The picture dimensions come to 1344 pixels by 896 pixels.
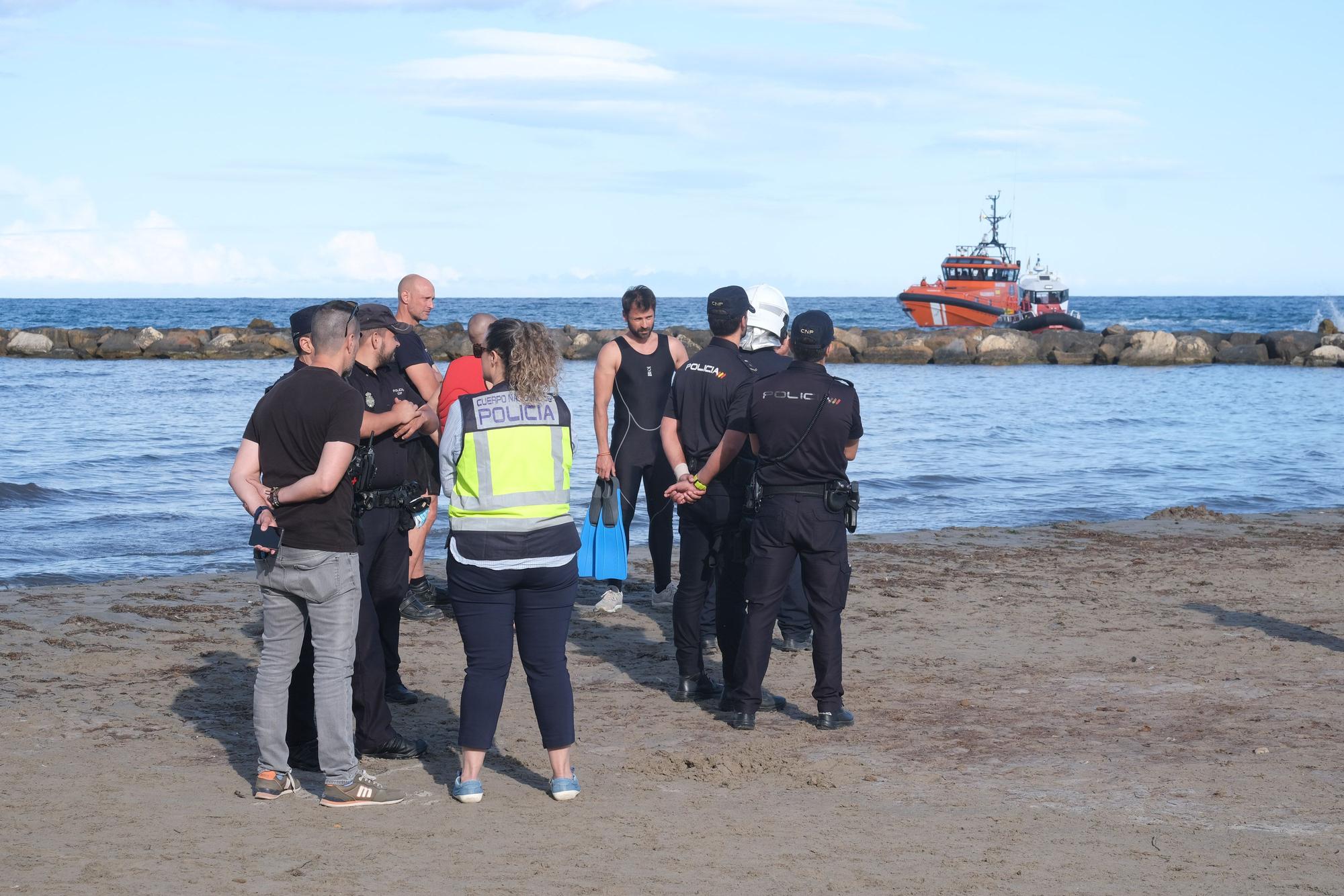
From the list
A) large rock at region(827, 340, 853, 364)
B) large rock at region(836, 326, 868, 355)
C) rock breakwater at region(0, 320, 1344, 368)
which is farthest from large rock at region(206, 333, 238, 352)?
large rock at region(836, 326, 868, 355)

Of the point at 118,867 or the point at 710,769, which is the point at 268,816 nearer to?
the point at 118,867

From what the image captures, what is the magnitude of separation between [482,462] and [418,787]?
1.39m

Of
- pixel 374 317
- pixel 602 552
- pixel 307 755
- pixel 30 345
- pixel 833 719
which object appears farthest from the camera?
pixel 30 345

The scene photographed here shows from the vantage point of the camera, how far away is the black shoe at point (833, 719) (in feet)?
18.1

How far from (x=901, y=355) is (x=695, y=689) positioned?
125 feet

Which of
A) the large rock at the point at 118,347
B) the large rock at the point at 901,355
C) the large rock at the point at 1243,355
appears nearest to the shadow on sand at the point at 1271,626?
the large rock at the point at 901,355

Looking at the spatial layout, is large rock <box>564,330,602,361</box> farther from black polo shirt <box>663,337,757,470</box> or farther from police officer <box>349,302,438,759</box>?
police officer <box>349,302,438,759</box>

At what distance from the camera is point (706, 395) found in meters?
5.88

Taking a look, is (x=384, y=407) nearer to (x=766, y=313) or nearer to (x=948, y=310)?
(x=766, y=313)

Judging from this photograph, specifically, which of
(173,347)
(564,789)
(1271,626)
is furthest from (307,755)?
(173,347)

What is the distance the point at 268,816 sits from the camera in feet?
14.2

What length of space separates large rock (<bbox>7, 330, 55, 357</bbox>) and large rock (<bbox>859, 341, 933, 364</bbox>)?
29.6m

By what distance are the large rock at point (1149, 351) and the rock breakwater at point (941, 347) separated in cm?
2

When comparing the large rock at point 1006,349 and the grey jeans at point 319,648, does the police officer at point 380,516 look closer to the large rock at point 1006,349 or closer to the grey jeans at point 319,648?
the grey jeans at point 319,648
